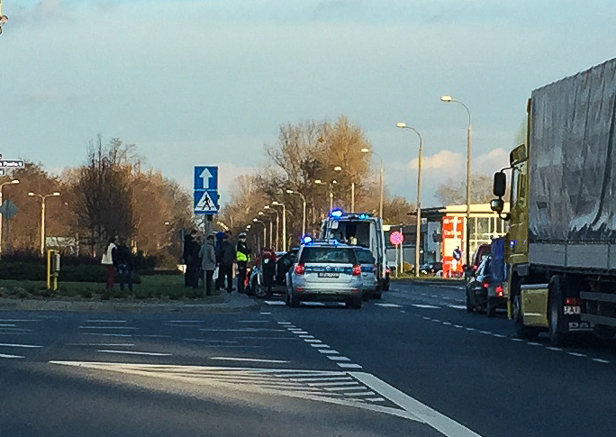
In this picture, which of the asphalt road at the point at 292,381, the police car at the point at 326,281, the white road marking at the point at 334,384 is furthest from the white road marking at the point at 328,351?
the police car at the point at 326,281

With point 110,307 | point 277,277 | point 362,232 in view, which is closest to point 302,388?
point 110,307

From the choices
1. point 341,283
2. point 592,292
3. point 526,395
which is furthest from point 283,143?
point 526,395

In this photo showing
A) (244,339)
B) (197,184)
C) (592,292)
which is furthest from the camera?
(197,184)

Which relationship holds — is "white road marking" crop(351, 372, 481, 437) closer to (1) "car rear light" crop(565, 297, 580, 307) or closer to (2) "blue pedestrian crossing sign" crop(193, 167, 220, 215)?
(1) "car rear light" crop(565, 297, 580, 307)

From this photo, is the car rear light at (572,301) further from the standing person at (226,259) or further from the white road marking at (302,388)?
the standing person at (226,259)

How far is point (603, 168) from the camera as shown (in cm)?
1831

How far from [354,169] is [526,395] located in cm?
8451

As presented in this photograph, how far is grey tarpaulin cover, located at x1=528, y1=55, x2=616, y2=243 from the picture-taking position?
18125mm

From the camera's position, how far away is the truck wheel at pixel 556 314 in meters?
20.2

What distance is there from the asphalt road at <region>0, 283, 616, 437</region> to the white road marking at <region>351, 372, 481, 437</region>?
0.5 inches

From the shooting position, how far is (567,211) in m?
20.1

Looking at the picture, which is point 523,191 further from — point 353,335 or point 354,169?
point 354,169

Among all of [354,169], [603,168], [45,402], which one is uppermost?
[354,169]

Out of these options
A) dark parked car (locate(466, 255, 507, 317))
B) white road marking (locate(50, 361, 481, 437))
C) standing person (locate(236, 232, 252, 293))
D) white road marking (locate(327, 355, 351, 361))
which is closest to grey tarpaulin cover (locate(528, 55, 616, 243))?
white road marking (locate(327, 355, 351, 361))
